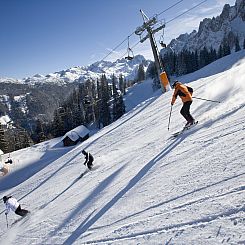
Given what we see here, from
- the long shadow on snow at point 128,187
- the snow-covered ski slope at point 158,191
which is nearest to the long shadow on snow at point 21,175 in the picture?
the snow-covered ski slope at point 158,191

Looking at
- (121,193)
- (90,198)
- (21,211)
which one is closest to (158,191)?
(121,193)

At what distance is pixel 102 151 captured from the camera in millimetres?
17547

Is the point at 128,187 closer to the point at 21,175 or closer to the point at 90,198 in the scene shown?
the point at 90,198

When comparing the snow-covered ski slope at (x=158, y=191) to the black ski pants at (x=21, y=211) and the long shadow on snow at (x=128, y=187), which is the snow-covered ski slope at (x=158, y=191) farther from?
the black ski pants at (x=21, y=211)

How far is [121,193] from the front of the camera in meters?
9.38

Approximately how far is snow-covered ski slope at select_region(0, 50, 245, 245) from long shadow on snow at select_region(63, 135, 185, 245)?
0.13 ft

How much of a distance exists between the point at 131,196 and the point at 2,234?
6.42 m

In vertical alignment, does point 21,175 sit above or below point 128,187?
below

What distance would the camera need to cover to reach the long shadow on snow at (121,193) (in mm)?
8344

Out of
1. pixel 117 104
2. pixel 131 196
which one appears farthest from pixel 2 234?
pixel 117 104

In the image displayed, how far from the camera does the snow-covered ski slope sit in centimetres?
593

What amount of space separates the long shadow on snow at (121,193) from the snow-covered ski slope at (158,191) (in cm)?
4

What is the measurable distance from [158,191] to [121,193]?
1.63 metres

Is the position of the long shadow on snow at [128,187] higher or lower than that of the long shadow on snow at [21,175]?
higher
